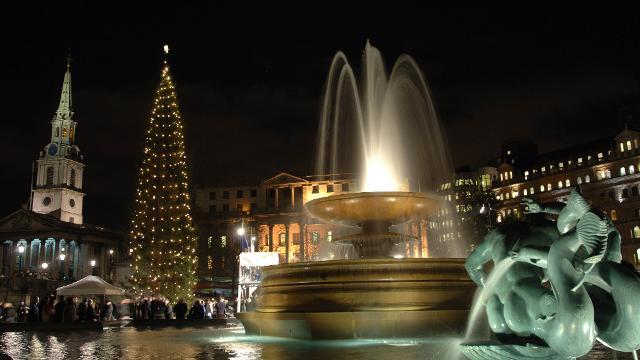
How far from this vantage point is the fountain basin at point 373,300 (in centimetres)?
1091

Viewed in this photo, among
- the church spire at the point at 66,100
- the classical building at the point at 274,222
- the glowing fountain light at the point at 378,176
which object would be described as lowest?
the glowing fountain light at the point at 378,176

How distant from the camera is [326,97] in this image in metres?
27.1

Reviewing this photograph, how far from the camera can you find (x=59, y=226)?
91.9 metres

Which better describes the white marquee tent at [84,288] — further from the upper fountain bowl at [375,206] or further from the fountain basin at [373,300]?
the fountain basin at [373,300]

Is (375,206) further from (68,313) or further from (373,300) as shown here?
(68,313)

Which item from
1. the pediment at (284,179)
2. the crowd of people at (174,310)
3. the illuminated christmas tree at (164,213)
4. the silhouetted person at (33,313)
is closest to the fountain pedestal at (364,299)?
the crowd of people at (174,310)

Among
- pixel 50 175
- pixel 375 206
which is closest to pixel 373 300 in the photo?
pixel 375 206

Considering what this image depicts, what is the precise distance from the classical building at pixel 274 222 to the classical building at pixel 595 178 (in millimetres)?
17674

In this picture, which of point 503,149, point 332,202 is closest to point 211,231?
point 503,149

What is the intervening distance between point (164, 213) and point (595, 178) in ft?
194

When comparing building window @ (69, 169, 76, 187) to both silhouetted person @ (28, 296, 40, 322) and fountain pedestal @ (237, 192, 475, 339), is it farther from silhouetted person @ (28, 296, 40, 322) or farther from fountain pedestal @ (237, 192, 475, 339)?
fountain pedestal @ (237, 192, 475, 339)

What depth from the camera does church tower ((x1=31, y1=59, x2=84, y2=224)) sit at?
10475 cm

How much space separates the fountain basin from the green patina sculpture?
17.7 ft

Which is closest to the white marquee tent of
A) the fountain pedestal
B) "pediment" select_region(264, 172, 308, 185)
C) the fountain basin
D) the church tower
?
the fountain pedestal
